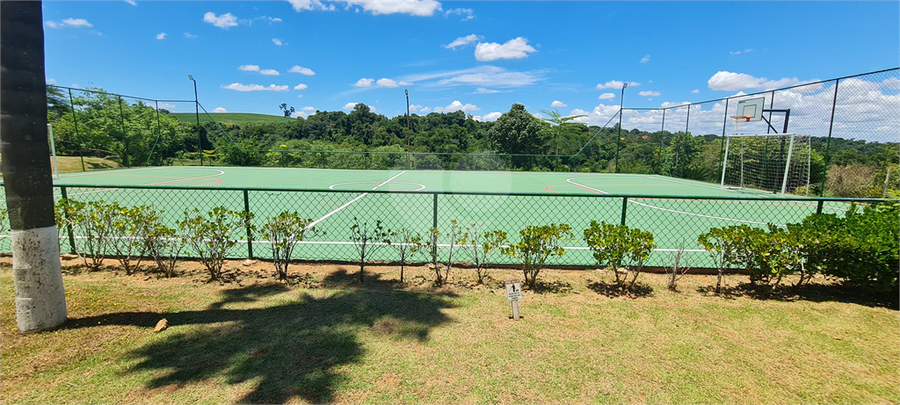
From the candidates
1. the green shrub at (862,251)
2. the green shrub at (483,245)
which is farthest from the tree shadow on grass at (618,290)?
the green shrub at (862,251)

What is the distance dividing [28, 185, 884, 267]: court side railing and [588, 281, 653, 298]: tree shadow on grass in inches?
22.2

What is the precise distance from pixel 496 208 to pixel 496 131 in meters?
26.2

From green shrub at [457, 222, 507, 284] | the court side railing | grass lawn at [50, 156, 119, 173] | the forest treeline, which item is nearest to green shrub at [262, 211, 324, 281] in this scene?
the court side railing

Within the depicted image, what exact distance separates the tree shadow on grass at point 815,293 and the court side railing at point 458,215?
85 centimetres

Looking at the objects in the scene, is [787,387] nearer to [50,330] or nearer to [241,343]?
[241,343]

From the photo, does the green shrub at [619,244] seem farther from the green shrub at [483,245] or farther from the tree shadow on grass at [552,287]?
the green shrub at [483,245]

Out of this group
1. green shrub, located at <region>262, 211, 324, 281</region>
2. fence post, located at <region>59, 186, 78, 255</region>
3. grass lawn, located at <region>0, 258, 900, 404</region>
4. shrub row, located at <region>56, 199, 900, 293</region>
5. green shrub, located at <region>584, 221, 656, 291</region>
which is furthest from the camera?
fence post, located at <region>59, 186, 78, 255</region>

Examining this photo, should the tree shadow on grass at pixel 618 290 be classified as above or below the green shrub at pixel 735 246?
below

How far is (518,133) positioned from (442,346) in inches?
1259

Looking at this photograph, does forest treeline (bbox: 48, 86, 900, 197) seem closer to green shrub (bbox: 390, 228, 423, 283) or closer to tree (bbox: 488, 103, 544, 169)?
tree (bbox: 488, 103, 544, 169)

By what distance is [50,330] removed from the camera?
290 cm

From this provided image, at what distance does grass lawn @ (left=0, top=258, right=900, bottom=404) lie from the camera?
7.58 ft

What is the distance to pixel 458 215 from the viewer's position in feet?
27.1

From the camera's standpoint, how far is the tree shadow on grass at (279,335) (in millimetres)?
2400
